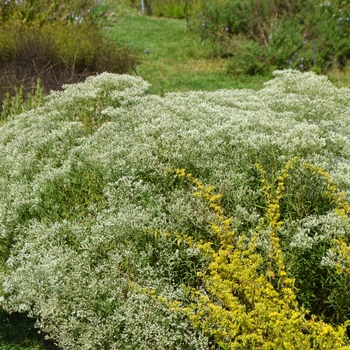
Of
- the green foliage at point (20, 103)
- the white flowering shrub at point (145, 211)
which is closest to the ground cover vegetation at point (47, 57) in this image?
the green foliage at point (20, 103)

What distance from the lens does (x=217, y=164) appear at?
4.27 meters

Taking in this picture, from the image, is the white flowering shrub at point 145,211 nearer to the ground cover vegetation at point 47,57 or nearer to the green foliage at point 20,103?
the green foliage at point 20,103

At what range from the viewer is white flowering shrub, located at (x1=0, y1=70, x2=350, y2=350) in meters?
Result: 3.40

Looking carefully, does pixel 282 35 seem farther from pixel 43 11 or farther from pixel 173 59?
pixel 43 11

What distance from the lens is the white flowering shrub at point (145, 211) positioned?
3.40 meters

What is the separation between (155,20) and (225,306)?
18.5 metres

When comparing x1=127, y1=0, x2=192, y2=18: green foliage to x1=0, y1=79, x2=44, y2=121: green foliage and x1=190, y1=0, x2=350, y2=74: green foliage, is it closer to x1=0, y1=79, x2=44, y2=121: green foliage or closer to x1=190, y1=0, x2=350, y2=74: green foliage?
x1=190, y1=0, x2=350, y2=74: green foliage

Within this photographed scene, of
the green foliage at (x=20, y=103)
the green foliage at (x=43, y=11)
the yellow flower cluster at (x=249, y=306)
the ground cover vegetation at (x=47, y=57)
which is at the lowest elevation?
the yellow flower cluster at (x=249, y=306)

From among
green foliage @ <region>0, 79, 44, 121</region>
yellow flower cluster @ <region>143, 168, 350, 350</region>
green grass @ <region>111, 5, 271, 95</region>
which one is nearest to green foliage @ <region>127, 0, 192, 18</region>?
green grass @ <region>111, 5, 271, 95</region>

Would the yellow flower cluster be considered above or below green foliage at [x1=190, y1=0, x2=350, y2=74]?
below

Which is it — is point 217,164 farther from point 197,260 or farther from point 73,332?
point 73,332

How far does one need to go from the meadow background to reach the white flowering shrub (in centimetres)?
1

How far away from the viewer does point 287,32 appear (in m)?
12.0

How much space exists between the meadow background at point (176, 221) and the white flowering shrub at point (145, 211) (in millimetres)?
15
